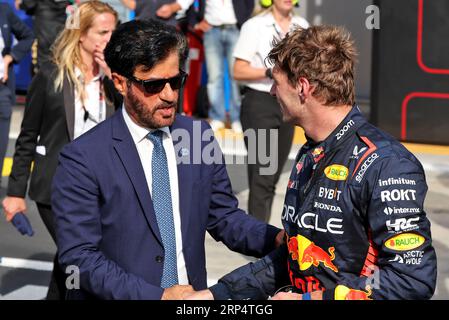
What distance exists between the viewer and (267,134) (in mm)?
8656

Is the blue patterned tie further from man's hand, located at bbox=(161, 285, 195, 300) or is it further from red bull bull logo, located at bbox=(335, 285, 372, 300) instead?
red bull bull logo, located at bbox=(335, 285, 372, 300)

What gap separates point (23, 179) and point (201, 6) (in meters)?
7.83

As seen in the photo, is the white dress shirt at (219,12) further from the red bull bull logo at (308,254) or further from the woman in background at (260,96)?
the red bull bull logo at (308,254)

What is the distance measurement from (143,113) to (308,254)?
1.02 metres

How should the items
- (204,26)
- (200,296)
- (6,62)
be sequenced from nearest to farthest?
1. (200,296)
2. (6,62)
3. (204,26)

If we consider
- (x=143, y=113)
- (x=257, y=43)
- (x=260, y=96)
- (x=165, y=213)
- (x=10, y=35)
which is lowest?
(x=260, y=96)

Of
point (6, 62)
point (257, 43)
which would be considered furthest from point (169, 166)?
point (6, 62)

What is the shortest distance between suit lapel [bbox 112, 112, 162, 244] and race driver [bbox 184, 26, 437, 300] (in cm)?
42

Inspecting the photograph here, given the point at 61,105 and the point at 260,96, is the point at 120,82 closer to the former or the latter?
the point at 61,105

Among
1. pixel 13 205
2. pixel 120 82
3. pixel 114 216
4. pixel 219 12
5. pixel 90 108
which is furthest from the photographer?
pixel 219 12

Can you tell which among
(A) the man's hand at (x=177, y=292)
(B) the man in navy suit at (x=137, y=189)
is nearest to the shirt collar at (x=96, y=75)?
(B) the man in navy suit at (x=137, y=189)

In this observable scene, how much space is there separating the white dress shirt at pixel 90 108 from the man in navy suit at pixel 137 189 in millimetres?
2138

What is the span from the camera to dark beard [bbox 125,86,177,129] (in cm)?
438

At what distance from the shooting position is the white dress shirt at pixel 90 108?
6.61 meters
